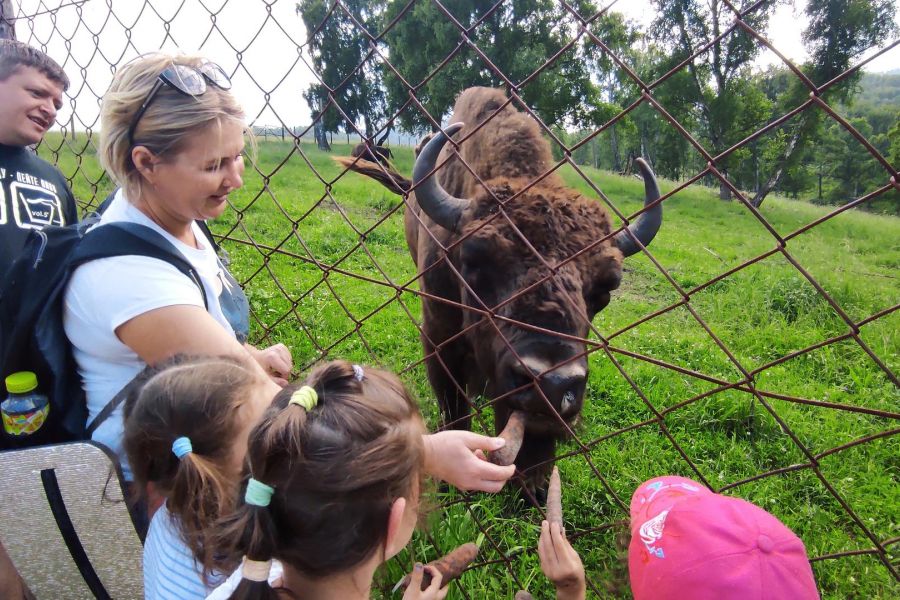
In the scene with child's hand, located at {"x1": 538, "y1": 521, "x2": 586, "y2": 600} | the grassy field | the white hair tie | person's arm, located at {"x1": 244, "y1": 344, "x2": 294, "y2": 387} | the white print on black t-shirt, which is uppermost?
the white print on black t-shirt

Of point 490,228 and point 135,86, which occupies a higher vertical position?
point 135,86

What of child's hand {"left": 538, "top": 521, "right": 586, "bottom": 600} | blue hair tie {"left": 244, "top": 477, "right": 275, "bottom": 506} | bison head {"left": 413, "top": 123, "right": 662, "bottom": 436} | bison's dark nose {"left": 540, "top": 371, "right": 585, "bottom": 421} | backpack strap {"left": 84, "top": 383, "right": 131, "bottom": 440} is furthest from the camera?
bison head {"left": 413, "top": 123, "right": 662, "bottom": 436}

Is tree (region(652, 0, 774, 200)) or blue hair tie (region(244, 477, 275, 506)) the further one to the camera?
→ tree (region(652, 0, 774, 200))

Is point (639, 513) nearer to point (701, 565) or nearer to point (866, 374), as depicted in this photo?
point (701, 565)

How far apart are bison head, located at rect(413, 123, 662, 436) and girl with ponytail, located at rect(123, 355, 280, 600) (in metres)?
0.83

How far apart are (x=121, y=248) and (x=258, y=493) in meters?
0.85

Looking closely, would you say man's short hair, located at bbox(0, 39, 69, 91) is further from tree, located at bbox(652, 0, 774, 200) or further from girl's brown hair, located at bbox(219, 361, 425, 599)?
tree, located at bbox(652, 0, 774, 200)

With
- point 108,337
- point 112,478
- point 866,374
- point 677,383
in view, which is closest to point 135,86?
point 108,337

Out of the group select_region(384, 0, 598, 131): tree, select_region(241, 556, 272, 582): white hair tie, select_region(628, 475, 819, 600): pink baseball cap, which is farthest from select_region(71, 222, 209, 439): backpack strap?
select_region(384, 0, 598, 131): tree

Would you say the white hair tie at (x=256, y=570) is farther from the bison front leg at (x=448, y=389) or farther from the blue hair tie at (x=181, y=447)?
the bison front leg at (x=448, y=389)

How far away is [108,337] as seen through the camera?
1.49m

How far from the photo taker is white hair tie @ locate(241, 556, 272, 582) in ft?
3.43

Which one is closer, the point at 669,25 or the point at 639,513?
the point at 639,513

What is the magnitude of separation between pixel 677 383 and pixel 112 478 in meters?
3.81
